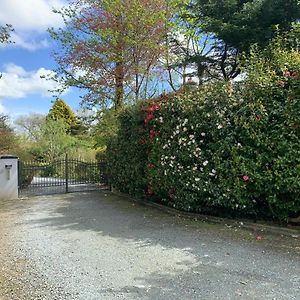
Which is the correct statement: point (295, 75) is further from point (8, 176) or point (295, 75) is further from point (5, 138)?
point (5, 138)

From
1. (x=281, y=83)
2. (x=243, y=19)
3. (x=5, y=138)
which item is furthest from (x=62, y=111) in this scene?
(x=281, y=83)

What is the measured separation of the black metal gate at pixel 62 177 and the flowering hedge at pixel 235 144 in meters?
5.73

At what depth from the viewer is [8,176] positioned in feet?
33.0

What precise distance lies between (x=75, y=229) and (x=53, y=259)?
5.83 ft

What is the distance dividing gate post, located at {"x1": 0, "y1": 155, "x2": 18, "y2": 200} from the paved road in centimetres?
308

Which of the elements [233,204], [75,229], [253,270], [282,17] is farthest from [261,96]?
[282,17]

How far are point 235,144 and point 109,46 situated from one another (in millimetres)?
8769

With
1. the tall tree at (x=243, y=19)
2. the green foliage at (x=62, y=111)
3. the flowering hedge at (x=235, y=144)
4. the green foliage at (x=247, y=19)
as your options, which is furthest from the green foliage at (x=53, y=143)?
the flowering hedge at (x=235, y=144)

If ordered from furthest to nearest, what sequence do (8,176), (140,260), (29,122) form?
(29,122) → (8,176) → (140,260)

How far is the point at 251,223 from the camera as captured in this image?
6.09 m

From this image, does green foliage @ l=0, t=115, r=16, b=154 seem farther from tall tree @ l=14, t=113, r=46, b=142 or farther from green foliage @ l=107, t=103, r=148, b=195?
tall tree @ l=14, t=113, r=46, b=142

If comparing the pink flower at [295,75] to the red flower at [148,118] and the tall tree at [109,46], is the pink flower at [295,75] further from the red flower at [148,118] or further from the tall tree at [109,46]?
the tall tree at [109,46]

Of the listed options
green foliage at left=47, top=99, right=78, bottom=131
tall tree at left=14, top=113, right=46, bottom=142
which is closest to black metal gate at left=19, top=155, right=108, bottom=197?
tall tree at left=14, top=113, right=46, bottom=142

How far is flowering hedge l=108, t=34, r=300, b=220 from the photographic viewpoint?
549 cm
